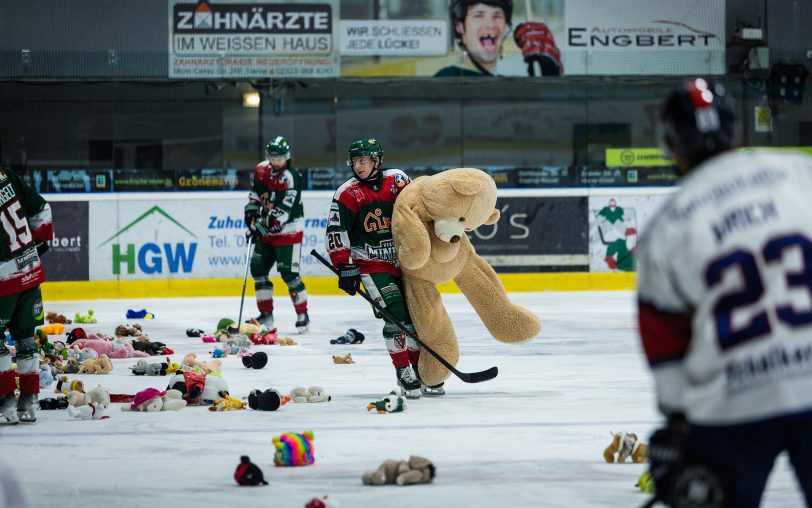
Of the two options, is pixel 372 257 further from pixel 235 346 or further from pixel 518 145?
pixel 518 145

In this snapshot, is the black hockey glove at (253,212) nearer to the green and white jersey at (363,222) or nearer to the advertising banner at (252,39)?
the green and white jersey at (363,222)

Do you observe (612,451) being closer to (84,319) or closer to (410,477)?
(410,477)

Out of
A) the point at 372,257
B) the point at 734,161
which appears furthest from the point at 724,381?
the point at 372,257

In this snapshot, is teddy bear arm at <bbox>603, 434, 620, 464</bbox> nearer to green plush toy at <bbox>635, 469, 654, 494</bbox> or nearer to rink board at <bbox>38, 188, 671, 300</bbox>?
green plush toy at <bbox>635, 469, 654, 494</bbox>

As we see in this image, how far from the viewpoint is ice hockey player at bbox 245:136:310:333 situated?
1083 centimetres

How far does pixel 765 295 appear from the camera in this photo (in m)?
2.18

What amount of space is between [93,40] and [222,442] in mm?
14512

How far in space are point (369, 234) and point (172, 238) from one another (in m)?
8.01

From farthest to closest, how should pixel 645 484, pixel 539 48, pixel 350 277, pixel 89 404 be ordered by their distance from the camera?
pixel 539 48 → pixel 350 277 → pixel 89 404 → pixel 645 484

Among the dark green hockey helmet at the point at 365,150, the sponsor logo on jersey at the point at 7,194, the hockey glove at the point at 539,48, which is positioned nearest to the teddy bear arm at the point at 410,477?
the sponsor logo on jersey at the point at 7,194

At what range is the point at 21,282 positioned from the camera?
229 inches

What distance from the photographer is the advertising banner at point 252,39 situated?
1888cm

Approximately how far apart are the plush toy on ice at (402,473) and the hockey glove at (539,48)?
51.5ft

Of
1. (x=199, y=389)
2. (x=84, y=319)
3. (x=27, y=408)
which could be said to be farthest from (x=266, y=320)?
(x=27, y=408)
